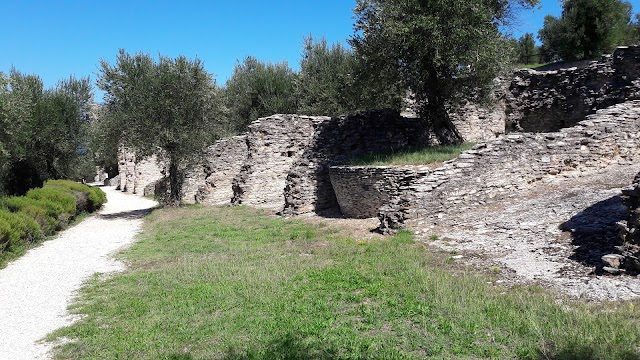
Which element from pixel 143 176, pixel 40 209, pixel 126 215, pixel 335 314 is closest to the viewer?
pixel 335 314

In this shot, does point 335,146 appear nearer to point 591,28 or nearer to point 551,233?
point 551,233

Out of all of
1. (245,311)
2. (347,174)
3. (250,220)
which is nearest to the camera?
(245,311)

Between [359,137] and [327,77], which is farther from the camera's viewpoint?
[327,77]

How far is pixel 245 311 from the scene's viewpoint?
5.73 meters

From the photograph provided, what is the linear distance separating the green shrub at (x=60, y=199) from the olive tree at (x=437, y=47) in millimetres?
Answer: 11496

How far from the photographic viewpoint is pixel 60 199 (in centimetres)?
1633

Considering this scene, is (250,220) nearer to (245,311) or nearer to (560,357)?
(245,311)

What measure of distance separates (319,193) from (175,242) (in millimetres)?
5122

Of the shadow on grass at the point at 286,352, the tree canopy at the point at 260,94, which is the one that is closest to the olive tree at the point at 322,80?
the tree canopy at the point at 260,94

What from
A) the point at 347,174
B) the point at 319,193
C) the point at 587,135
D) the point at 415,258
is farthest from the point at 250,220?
the point at 587,135

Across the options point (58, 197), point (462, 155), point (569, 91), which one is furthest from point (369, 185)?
point (58, 197)

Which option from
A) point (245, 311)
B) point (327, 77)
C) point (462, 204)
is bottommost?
point (245, 311)

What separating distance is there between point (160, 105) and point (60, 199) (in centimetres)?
507

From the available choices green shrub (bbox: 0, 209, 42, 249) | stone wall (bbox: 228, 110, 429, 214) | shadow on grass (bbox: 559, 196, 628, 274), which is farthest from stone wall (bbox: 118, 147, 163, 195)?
shadow on grass (bbox: 559, 196, 628, 274)
